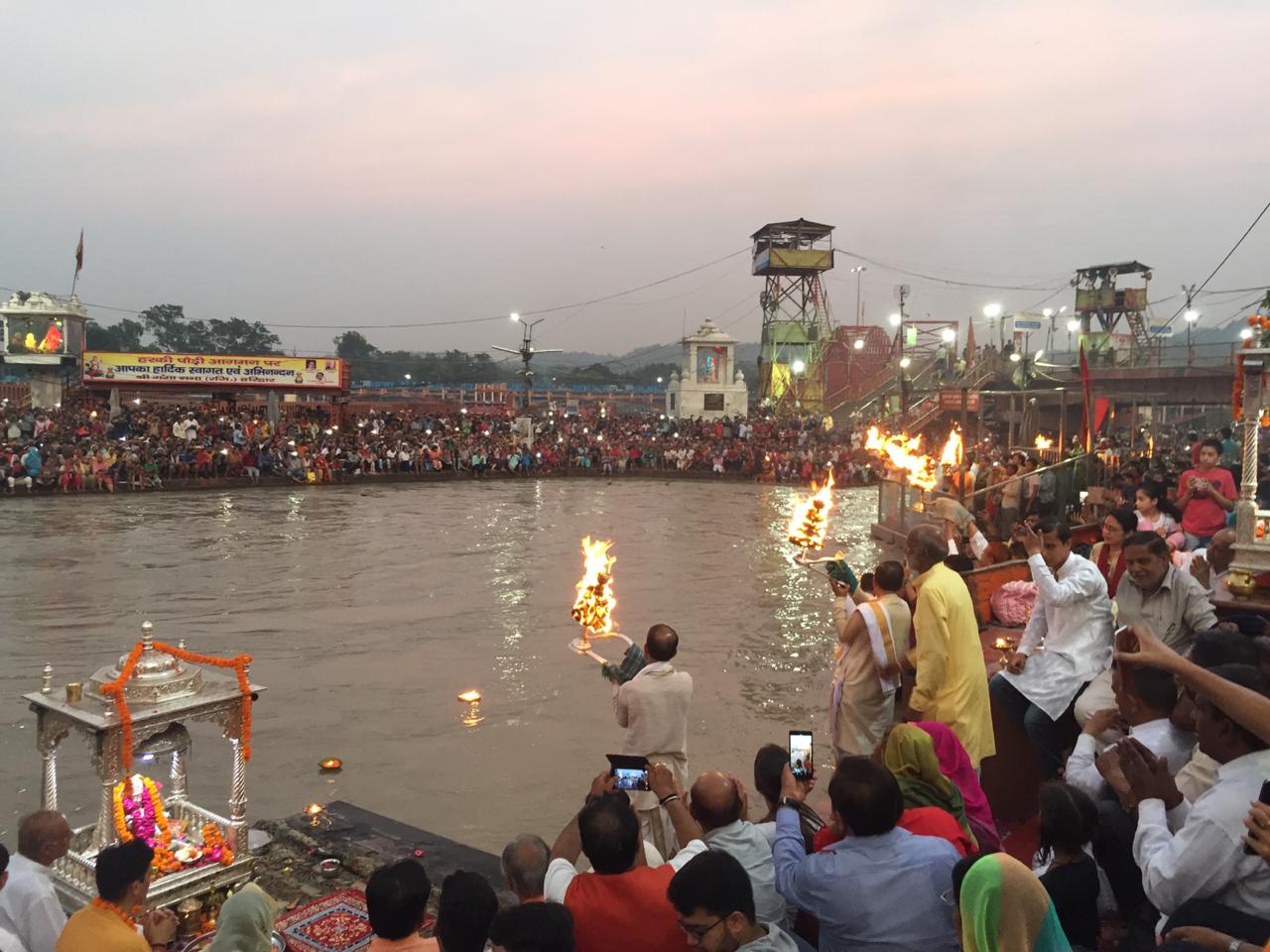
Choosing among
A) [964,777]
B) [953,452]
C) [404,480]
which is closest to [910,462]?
[953,452]

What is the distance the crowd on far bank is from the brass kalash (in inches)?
1019

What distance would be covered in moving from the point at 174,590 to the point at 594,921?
43.9 ft

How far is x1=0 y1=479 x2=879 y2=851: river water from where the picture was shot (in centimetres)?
756

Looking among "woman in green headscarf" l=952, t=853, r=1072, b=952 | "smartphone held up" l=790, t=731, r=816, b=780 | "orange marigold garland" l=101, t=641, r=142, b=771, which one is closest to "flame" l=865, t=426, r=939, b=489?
"smartphone held up" l=790, t=731, r=816, b=780

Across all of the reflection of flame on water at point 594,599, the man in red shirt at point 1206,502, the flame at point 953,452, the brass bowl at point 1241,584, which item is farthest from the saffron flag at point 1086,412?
the reflection of flame on water at point 594,599

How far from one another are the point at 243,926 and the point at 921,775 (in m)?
2.70

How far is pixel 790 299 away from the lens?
6400cm

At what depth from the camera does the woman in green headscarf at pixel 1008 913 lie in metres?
2.72

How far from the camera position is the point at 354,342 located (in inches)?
4592

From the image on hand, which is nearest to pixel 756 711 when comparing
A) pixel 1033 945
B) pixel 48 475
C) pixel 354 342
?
pixel 1033 945

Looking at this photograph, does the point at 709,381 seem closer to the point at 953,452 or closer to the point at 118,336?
the point at 953,452

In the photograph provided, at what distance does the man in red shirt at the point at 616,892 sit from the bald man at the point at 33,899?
2.21 m

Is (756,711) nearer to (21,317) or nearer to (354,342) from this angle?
(21,317)

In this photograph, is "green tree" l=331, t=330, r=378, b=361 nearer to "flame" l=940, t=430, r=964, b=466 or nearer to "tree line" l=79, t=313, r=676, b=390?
"tree line" l=79, t=313, r=676, b=390
